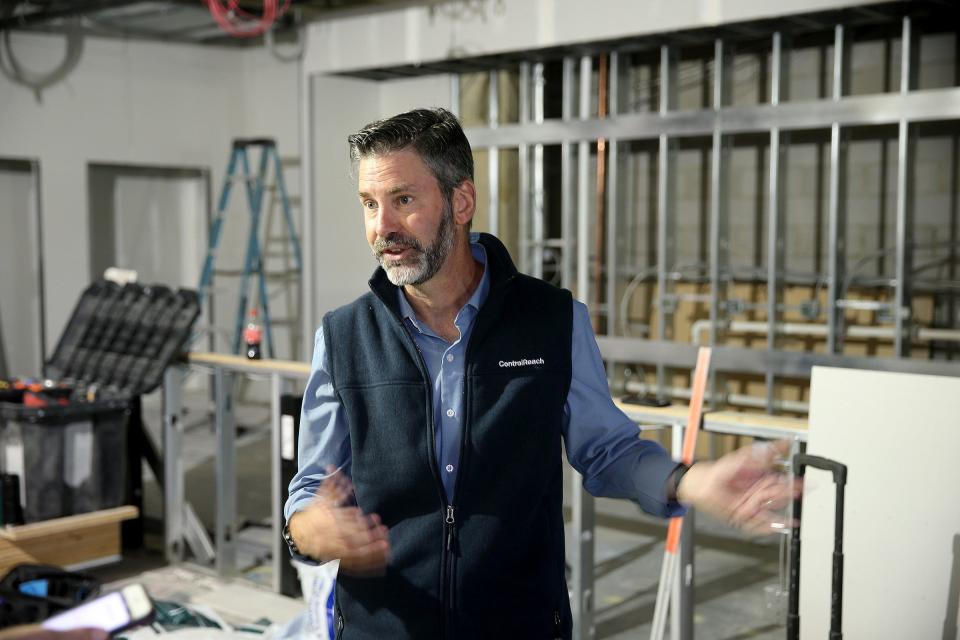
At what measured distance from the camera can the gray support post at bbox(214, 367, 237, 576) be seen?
14.6ft

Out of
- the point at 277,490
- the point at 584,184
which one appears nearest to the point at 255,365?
the point at 277,490

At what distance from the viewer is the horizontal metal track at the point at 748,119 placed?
16.0ft

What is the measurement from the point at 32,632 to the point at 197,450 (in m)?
5.97

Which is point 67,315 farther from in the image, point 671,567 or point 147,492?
point 671,567

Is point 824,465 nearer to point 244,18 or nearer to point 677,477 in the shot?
point 677,477

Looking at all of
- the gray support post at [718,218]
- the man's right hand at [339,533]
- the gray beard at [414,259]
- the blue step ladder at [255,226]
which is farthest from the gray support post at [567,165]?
the man's right hand at [339,533]

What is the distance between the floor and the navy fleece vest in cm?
241

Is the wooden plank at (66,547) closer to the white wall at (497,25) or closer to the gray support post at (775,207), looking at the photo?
the gray support post at (775,207)

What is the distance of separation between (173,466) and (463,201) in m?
3.33

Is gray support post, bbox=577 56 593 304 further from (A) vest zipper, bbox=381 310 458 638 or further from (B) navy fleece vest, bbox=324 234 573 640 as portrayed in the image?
(A) vest zipper, bbox=381 310 458 638

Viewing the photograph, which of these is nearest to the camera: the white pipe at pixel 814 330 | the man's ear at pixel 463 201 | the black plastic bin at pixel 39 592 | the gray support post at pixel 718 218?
the man's ear at pixel 463 201

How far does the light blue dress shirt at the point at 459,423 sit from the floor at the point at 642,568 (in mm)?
2364

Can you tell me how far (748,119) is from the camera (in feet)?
18.3

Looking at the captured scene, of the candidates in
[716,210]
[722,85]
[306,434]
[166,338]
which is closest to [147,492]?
[166,338]
